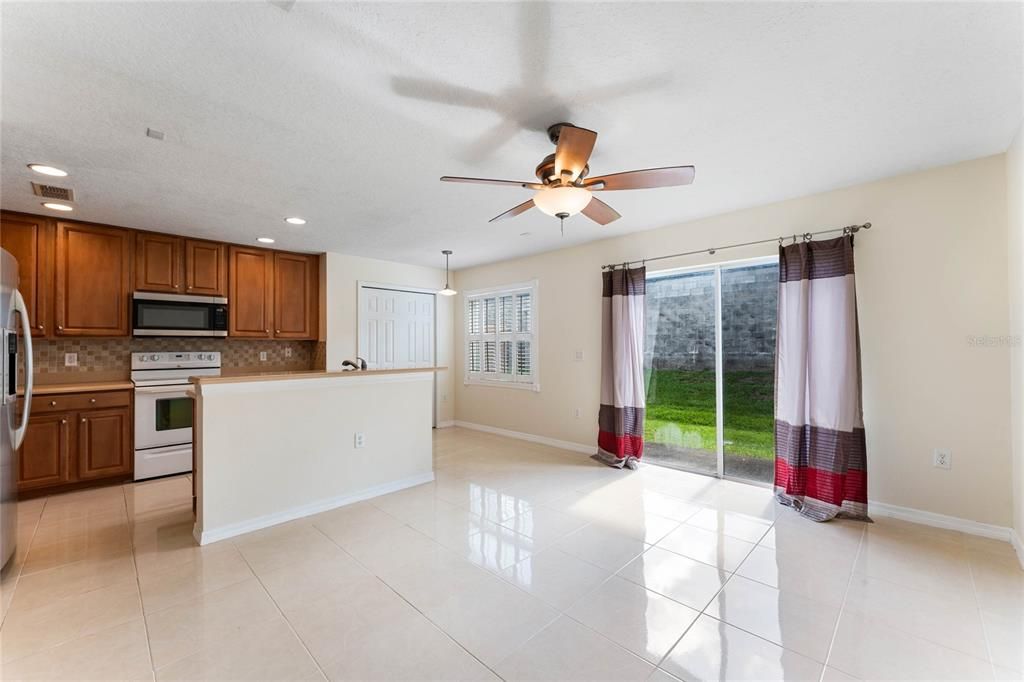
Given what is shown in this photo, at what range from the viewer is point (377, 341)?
5.81m

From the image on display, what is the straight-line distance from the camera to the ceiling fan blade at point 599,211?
2.66 m

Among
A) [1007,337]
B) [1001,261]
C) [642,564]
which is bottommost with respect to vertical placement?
[642,564]

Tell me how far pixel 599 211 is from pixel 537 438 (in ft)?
11.6

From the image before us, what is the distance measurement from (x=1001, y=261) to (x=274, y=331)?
664cm

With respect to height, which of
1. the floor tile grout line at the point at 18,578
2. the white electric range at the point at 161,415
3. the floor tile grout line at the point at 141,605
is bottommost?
the floor tile grout line at the point at 141,605

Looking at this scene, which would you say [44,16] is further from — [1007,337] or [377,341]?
[1007,337]

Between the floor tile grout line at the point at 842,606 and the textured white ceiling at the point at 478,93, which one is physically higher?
the textured white ceiling at the point at 478,93

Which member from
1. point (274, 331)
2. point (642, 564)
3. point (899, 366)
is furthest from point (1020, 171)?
point (274, 331)

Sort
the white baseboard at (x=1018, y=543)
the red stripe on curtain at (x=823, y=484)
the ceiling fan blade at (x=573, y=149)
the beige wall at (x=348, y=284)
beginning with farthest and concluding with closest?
the beige wall at (x=348, y=284) → the red stripe on curtain at (x=823, y=484) → the white baseboard at (x=1018, y=543) → the ceiling fan blade at (x=573, y=149)

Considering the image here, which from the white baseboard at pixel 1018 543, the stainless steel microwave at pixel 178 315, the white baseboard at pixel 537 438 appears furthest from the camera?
the white baseboard at pixel 537 438

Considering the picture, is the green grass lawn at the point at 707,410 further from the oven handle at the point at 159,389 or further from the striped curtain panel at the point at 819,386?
the oven handle at the point at 159,389

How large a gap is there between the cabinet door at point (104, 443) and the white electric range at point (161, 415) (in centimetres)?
9

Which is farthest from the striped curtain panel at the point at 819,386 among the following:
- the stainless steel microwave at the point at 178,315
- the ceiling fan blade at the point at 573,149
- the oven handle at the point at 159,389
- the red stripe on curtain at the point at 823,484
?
the stainless steel microwave at the point at 178,315

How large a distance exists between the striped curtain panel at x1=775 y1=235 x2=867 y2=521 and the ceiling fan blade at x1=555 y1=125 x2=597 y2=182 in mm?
2364
